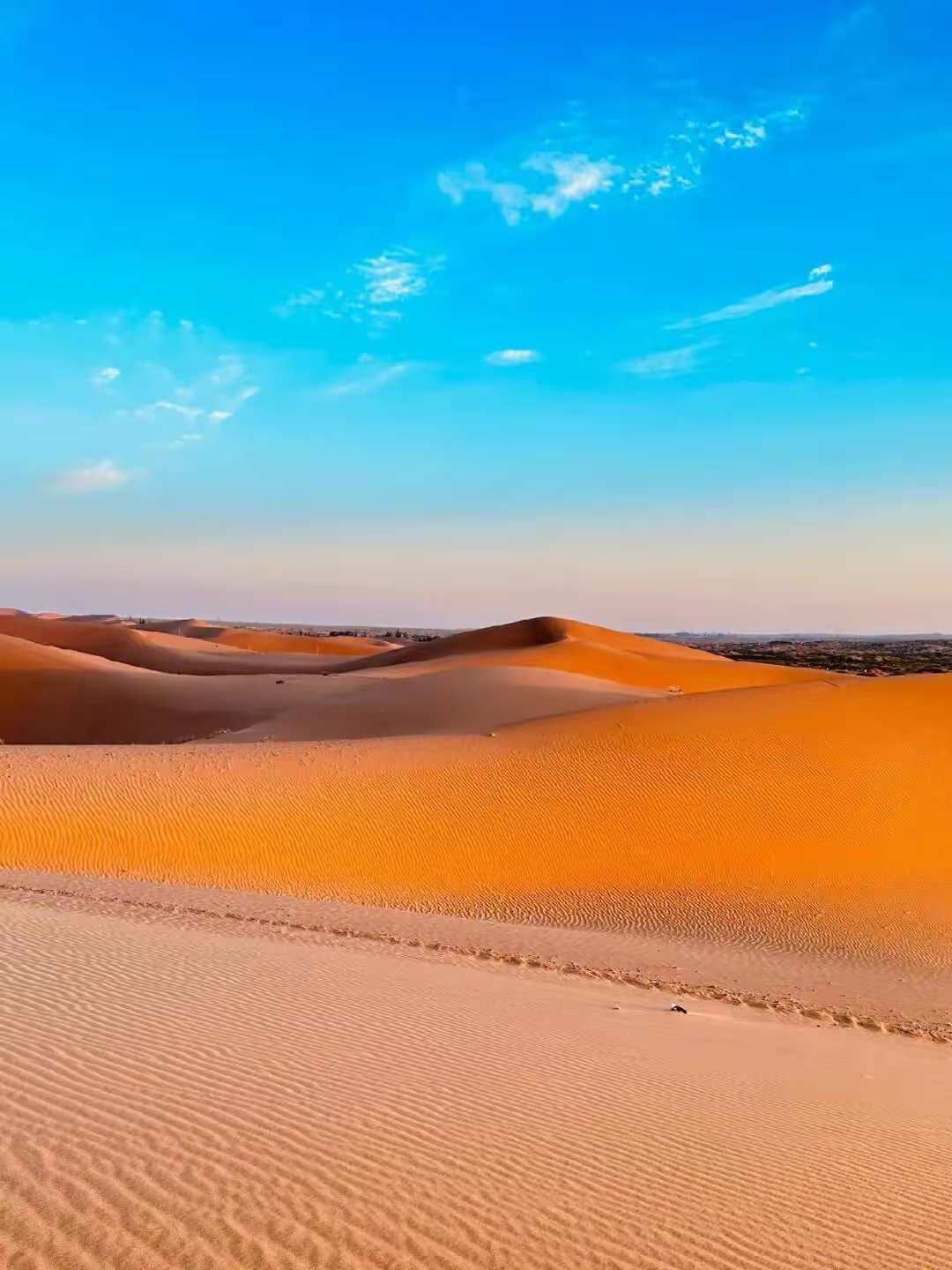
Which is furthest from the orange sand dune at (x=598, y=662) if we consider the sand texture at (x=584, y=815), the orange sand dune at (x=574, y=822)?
the orange sand dune at (x=574, y=822)

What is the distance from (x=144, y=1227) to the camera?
3443 mm

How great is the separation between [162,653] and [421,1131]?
68.0m

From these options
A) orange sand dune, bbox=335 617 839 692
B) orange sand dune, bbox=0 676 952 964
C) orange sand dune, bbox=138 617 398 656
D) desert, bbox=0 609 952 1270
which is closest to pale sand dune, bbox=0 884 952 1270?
desert, bbox=0 609 952 1270

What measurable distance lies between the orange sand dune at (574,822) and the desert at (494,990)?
9 cm

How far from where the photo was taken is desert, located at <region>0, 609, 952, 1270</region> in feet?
→ 12.7

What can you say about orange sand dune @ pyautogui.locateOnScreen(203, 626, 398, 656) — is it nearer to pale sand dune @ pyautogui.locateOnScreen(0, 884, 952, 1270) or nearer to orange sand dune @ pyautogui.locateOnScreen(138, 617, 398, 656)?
orange sand dune @ pyautogui.locateOnScreen(138, 617, 398, 656)

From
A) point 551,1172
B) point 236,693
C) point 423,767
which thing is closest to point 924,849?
point 423,767

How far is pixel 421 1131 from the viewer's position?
469 cm

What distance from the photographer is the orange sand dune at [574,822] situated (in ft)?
49.4

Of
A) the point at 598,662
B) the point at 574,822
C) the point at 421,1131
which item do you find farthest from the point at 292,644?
the point at 421,1131

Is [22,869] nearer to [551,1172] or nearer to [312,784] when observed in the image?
[312,784]

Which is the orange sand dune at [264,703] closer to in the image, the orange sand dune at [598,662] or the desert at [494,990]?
the desert at [494,990]

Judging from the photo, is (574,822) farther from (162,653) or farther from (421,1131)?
(162,653)

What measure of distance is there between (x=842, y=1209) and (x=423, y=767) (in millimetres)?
16694
